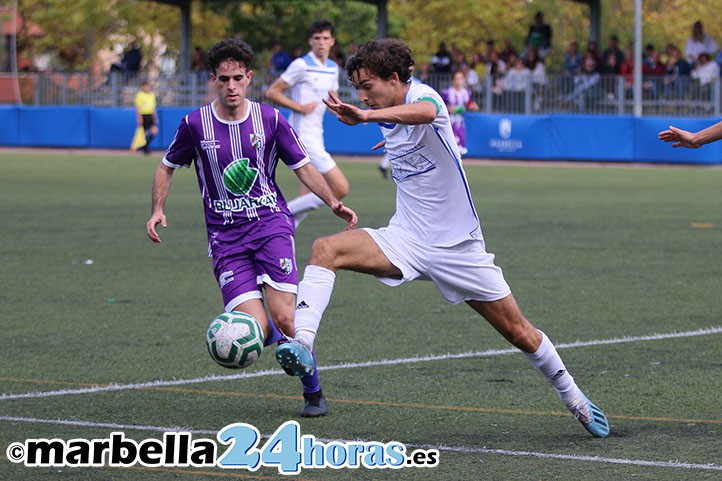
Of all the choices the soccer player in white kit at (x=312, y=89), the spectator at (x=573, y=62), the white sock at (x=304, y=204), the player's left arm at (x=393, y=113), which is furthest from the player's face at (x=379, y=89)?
the spectator at (x=573, y=62)

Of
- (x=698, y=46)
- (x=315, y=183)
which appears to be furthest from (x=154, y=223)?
(x=698, y=46)

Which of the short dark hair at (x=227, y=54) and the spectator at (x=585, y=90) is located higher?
the short dark hair at (x=227, y=54)

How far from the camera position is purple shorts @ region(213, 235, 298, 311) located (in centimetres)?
699

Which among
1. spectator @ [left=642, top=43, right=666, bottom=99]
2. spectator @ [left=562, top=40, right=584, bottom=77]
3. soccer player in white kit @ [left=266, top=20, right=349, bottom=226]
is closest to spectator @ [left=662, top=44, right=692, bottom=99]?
spectator @ [left=642, top=43, right=666, bottom=99]

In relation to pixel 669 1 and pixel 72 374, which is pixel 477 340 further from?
pixel 669 1

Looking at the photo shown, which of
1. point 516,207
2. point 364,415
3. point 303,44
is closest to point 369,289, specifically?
point 364,415

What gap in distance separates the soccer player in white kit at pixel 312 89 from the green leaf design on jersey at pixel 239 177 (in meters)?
7.13

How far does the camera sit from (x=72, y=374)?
8227 mm

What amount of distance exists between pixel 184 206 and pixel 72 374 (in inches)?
479

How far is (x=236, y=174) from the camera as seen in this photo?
7.11 meters

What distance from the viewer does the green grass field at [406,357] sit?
6.30 metres

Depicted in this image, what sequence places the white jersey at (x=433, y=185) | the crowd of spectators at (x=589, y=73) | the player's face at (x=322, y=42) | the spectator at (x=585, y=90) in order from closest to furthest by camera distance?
the white jersey at (x=433, y=185) < the player's face at (x=322, y=42) < the crowd of spectators at (x=589, y=73) < the spectator at (x=585, y=90)

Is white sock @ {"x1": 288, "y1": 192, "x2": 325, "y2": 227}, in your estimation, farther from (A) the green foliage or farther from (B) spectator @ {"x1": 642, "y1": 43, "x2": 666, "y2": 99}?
(A) the green foliage

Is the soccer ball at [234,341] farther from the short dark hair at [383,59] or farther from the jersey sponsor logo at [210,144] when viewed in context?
the short dark hair at [383,59]
